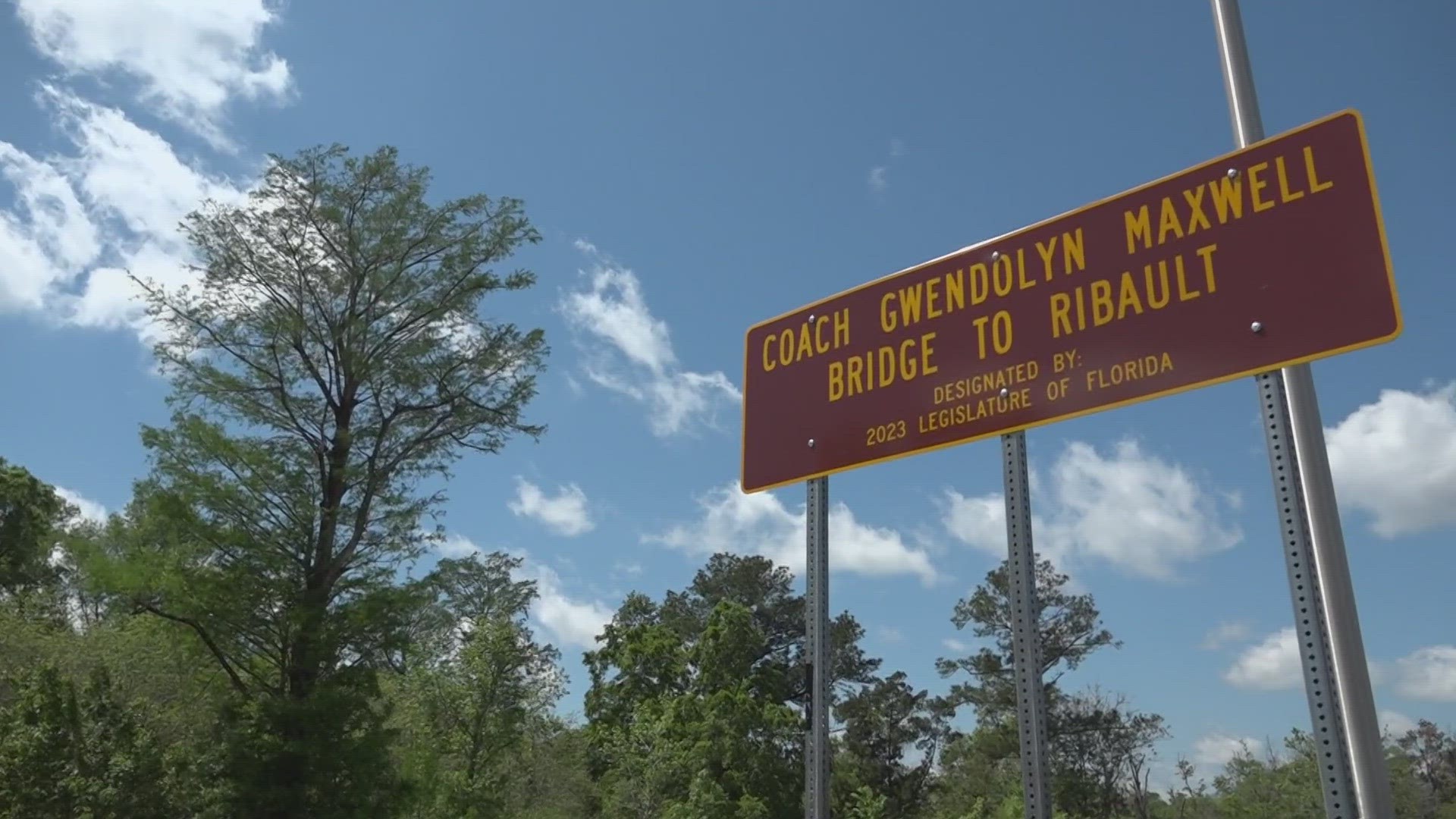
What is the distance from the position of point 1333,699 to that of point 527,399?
22.1m

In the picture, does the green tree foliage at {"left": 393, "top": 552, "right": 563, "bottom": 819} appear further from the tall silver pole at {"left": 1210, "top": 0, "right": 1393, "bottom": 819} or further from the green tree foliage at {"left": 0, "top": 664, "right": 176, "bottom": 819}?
the tall silver pole at {"left": 1210, "top": 0, "right": 1393, "bottom": 819}

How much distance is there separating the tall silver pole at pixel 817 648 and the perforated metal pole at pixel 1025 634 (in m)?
1.38

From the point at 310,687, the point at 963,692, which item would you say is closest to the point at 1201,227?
the point at 310,687

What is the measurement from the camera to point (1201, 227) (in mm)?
5074

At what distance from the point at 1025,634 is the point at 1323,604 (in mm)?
1289

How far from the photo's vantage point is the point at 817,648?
6527mm

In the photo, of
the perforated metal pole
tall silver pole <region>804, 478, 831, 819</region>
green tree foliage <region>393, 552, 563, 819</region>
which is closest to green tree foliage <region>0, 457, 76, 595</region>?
green tree foliage <region>393, 552, 563, 819</region>

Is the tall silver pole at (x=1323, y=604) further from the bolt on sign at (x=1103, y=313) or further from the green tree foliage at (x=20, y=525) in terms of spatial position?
the green tree foliage at (x=20, y=525)

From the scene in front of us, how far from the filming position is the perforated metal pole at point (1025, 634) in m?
4.86

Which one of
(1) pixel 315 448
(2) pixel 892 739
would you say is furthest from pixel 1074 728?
(1) pixel 315 448

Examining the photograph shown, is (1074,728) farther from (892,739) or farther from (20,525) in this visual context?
(20,525)

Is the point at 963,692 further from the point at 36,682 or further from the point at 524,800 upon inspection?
the point at 36,682

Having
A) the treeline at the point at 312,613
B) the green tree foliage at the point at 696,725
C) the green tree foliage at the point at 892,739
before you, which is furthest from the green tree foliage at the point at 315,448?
the green tree foliage at the point at 892,739

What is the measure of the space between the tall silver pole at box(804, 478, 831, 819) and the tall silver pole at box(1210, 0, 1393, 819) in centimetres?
271
